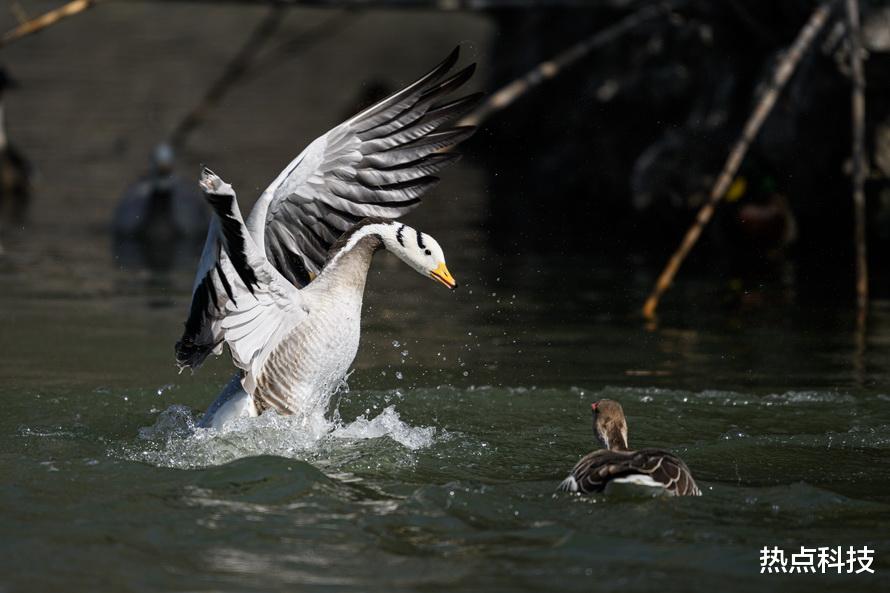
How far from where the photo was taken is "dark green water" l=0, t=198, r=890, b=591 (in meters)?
5.05

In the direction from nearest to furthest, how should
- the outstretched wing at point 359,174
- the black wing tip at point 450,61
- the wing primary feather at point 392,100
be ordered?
the black wing tip at point 450,61 < the wing primary feather at point 392,100 < the outstretched wing at point 359,174

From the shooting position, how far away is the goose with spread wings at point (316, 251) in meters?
6.90

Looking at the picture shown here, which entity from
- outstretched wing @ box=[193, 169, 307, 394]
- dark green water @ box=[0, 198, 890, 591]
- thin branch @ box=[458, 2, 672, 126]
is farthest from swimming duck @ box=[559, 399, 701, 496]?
thin branch @ box=[458, 2, 672, 126]

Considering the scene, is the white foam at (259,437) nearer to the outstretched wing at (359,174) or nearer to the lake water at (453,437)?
the lake water at (453,437)

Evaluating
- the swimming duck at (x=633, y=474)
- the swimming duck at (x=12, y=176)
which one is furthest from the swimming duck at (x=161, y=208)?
the swimming duck at (x=633, y=474)

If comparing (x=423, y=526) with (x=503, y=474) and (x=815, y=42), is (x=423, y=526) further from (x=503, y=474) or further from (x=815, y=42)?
(x=815, y=42)

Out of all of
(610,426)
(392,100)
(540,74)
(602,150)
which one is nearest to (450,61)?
(392,100)

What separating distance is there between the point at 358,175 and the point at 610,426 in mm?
2343

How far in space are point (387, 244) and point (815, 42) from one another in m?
7.60

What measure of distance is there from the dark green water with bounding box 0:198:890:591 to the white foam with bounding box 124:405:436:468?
0.02 meters

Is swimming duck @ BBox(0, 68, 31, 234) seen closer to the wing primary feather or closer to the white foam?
the wing primary feather

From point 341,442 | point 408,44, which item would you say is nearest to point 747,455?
point 341,442

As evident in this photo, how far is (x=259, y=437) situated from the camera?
6930mm

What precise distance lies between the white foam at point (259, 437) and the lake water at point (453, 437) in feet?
0.06
